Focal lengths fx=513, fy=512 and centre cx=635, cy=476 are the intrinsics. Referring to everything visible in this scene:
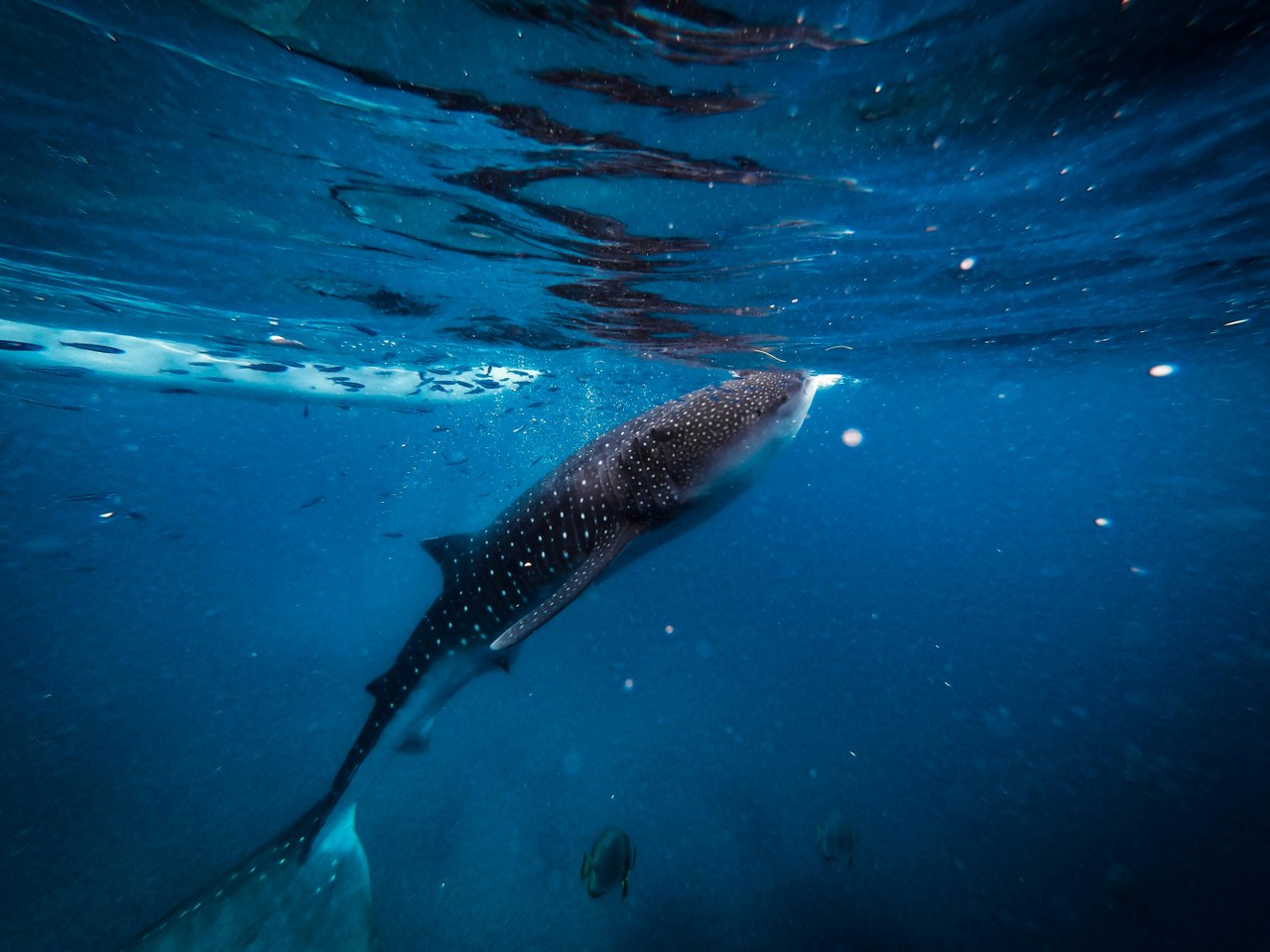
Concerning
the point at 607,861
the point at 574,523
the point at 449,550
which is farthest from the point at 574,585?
the point at 607,861

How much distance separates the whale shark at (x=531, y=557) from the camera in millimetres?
3834

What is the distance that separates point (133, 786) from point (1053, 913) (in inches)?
809

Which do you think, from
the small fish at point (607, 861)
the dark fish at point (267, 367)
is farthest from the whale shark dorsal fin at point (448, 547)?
the dark fish at point (267, 367)

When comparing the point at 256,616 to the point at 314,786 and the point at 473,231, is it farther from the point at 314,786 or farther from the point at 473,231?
the point at 473,231

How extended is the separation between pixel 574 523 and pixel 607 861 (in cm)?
408

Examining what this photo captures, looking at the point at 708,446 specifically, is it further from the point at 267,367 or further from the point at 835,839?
the point at 267,367

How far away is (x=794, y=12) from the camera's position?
377cm

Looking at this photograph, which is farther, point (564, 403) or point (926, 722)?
point (564, 403)

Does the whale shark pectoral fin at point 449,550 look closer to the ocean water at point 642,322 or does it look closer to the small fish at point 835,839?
the ocean water at point 642,322

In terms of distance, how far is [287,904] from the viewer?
4930 millimetres

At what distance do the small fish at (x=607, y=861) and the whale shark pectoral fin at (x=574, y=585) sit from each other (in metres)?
3.62

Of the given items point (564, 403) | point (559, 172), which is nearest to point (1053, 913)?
point (559, 172)

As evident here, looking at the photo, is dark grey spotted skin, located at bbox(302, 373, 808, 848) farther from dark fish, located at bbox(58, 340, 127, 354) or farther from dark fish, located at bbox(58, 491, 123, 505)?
dark fish, located at bbox(58, 340, 127, 354)

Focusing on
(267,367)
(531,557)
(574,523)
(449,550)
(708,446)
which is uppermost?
(267,367)
